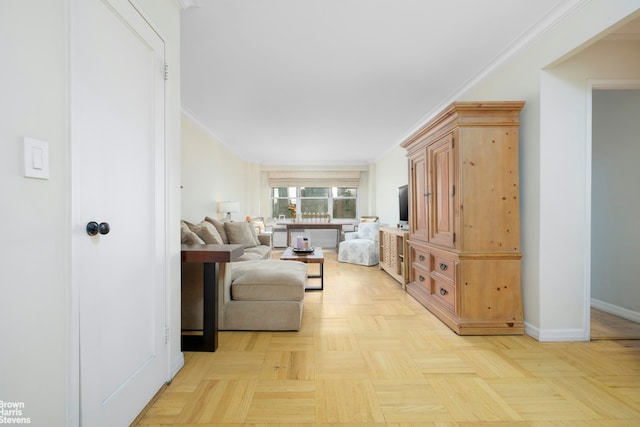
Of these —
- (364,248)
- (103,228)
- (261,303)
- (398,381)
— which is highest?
(103,228)

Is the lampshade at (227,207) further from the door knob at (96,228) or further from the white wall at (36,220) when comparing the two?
the white wall at (36,220)

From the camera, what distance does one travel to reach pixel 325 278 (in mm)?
4512

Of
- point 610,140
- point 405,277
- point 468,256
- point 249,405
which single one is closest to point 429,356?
point 468,256

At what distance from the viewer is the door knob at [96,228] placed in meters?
1.15

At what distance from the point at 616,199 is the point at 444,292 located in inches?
79.7

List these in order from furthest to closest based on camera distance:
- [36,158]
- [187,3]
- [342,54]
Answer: [342,54] < [187,3] < [36,158]

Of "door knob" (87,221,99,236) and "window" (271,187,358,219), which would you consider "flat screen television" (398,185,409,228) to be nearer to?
"window" (271,187,358,219)

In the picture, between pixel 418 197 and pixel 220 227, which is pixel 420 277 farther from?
pixel 220 227

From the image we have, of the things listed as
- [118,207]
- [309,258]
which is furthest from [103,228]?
[309,258]

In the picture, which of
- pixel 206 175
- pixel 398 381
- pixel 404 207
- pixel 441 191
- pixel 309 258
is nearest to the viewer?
pixel 398 381

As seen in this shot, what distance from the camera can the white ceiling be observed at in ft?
7.07

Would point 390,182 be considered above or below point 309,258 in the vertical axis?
above

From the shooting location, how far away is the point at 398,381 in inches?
71.2

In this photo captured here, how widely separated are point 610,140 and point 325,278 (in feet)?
12.1
